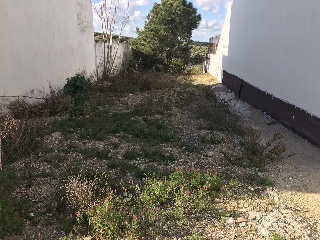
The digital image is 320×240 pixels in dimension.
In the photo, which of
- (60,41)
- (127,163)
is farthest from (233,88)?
(127,163)

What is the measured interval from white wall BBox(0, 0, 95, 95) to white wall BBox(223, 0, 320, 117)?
7021 mm

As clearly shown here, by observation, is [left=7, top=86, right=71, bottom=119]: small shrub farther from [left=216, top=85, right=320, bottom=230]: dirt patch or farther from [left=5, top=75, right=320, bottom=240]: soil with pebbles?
[left=216, top=85, right=320, bottom=230]: dirt patch

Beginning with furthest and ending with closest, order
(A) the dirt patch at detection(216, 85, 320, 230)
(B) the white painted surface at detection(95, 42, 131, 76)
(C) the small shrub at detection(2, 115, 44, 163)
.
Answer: (B) the white painted surface at detection(95, 42, 131, 76) < (C) the small shrub at detection(2, 115, 44, 163) < (A) the dirt patch at detection(216, 85, 320, 230)

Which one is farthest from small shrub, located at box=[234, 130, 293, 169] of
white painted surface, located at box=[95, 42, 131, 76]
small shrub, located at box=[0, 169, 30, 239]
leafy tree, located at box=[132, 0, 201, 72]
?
leafy tree, located at box=[132, 0, 201, 72]

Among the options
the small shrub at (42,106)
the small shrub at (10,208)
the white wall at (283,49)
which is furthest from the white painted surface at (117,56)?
the small shrub at (10,208)

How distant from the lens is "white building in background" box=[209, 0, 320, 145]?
7641 millimetres

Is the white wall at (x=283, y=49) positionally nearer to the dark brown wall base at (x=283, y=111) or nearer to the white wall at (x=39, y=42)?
the dark brown wall base at (x=283, y=111)

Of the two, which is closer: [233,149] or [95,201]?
[95,201]

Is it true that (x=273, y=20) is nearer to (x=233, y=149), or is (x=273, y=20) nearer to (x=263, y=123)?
(x=263, y=123)

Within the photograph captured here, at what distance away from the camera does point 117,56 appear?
61.6ft

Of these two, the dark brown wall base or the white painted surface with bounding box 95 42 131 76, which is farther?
the white painted surface with bounding box 95 42 131 76

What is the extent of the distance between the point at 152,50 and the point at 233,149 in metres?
15.8

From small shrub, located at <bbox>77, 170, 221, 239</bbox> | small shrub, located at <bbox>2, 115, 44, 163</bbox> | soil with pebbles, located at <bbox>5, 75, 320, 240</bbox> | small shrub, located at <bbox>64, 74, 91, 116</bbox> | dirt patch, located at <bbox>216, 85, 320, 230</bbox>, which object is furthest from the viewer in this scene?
small shrub, located at <bbox>64, 74, 91, 116</bbox>

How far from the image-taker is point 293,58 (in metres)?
8.70
